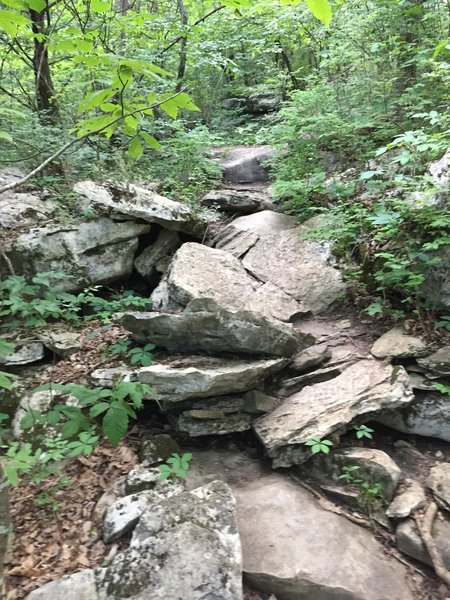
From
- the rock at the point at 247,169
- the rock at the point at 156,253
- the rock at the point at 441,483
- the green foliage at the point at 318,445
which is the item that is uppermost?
the rock at the point at 247,169

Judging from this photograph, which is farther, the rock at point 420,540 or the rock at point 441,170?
the rock at point 441,170

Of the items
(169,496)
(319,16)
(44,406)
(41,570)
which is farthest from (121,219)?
(319,16)

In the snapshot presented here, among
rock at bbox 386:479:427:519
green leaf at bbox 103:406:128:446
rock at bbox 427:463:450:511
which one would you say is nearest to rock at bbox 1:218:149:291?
green leaf at bbox 103:406:128:446

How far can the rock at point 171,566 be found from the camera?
2609 mm

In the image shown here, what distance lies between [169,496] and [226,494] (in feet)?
1.47

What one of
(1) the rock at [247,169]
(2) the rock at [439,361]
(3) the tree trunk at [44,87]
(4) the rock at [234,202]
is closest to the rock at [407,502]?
(2) the rock at [439,361]

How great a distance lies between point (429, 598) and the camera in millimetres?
2973

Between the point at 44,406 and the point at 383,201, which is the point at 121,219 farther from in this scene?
the point at 383,201

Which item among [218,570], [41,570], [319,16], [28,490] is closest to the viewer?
[319,16]

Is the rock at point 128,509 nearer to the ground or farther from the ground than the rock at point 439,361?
nearer to the ground

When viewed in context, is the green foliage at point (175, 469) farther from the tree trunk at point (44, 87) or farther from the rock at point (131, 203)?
the tree trunk at point (44, 87)

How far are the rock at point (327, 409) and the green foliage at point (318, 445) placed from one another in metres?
0.06

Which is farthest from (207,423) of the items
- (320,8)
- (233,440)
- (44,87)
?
(44,87)

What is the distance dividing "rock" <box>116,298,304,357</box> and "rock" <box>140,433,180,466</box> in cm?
91
